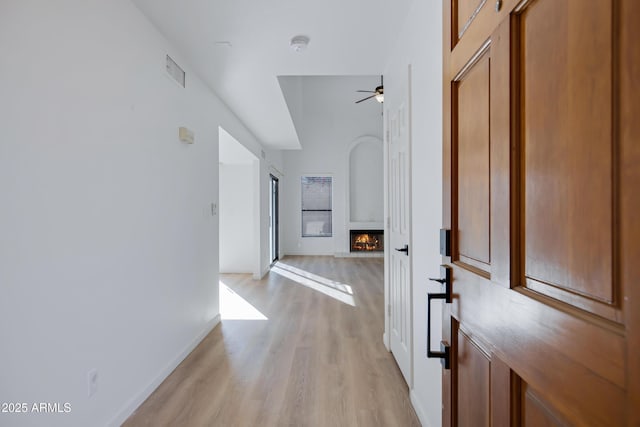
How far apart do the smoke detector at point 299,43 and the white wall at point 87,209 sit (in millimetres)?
921

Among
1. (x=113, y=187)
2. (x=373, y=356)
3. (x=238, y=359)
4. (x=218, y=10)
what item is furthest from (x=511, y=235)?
(x=238, y=359)

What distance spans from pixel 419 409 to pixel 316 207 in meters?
7.37

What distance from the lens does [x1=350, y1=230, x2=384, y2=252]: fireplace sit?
8.91 meters

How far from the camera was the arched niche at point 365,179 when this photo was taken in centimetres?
905

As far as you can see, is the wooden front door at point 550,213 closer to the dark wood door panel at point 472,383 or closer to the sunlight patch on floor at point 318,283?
the dark wood door panel at point 472,383

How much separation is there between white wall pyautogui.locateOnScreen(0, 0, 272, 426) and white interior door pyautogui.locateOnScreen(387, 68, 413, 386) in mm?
1682

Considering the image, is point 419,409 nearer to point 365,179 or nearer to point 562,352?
point 562,352

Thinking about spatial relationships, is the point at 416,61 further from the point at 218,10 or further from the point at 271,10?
the point at 218,10

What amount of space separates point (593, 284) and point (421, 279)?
1450mm

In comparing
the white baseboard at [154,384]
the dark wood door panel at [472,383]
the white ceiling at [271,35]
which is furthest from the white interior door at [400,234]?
the white baseboard at [154,384]

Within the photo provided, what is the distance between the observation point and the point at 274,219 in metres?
7.99

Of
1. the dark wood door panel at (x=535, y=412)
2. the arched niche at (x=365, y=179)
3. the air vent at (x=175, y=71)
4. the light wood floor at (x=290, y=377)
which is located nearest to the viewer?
the dark wood door panel at (x=535, y=412)

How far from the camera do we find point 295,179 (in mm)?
9047

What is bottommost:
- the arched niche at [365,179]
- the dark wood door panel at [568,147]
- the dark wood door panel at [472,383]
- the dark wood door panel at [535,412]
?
the dark wood door panel at [472,383]
